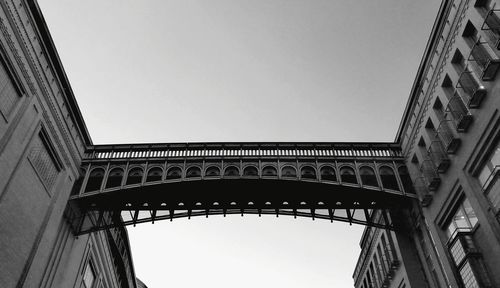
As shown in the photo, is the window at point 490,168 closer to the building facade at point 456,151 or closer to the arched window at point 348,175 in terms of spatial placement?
the building facade at point 456,151

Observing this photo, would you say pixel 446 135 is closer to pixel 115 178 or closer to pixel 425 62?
pixel 425 62

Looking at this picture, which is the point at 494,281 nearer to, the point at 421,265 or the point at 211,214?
the point at 421,265

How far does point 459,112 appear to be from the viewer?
67.3 ft

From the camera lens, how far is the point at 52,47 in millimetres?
23062

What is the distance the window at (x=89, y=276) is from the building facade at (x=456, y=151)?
19.4 metres

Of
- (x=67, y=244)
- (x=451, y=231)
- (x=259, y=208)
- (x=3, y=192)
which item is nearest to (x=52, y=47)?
(x=3, y=192)

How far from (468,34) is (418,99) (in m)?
5.39

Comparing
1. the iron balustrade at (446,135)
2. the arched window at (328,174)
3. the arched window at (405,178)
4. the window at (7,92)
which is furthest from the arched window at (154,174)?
the iron balustrade at (446,135)

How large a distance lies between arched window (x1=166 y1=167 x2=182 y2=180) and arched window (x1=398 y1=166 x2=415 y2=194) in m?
13.1

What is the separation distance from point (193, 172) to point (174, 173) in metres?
1.14

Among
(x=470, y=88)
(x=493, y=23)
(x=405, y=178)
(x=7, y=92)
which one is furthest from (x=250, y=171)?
(x=493, y=23)

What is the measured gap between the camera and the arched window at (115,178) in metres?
26.4

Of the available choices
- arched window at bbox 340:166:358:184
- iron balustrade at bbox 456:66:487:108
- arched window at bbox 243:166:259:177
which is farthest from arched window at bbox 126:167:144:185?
iron balustrade at bbox 456:66:487:108

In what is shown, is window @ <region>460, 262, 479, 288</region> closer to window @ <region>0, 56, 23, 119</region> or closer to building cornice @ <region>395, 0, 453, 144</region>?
building cornice @ <region>395, 0, 453, 144</region>
